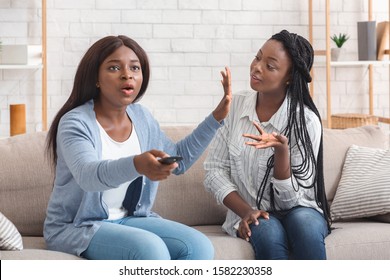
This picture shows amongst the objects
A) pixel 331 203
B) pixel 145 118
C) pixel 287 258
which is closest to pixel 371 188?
pixel 331 203

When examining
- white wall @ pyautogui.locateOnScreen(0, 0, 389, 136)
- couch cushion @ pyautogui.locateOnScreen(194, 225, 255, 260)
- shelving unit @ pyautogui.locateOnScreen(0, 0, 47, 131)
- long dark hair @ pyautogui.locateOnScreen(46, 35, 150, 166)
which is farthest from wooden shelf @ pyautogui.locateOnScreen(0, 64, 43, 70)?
couch cushion @ pyautogui.locateOnScreen(194, 225, 255, 260)

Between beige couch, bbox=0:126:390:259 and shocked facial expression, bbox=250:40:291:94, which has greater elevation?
shocked facial expression, bbox=250:40:291:94

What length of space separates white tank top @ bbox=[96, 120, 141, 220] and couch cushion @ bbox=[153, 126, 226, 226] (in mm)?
423

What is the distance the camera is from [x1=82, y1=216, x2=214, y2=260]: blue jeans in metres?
2.01

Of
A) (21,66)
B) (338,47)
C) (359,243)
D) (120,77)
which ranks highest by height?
(338,47)

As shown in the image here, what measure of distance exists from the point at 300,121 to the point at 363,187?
1.33ft

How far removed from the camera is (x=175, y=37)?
180 inches

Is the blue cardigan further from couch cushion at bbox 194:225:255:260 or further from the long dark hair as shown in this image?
couch cushion at bbox 194:225:255:260

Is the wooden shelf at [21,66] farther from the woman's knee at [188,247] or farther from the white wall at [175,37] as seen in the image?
the woman's knee at [188,247]

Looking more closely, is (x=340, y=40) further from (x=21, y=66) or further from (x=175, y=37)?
(x=21, y=66)

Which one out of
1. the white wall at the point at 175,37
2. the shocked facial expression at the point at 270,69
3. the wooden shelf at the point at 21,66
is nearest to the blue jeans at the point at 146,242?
the shocked facial expression at the point at 270,69

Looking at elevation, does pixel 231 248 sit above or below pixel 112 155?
below

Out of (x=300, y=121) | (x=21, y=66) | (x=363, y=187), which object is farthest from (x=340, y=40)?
(x=300, y=121)
